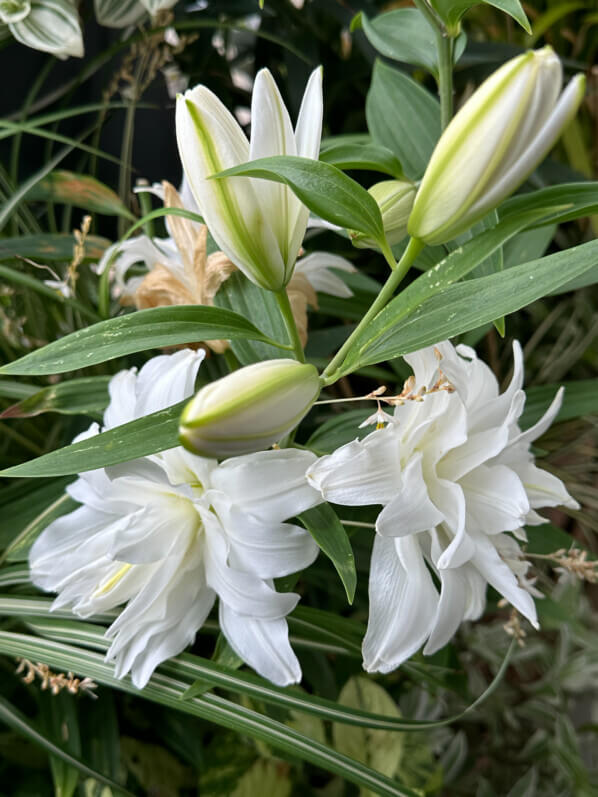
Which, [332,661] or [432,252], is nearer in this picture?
[432,252]

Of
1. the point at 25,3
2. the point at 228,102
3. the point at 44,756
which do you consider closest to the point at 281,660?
the point at 44,756

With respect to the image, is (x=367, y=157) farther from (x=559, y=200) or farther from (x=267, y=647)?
(x=267, y=647)

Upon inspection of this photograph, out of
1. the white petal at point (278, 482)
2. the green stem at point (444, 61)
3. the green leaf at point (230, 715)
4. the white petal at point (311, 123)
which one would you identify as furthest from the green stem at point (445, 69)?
the green leaf at point (230, 715)

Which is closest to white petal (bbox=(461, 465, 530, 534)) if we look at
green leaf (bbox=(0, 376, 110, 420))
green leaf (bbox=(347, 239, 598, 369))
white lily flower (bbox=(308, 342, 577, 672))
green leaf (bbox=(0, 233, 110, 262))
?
white lily flower (bbox=(308, 342, 577, 672))

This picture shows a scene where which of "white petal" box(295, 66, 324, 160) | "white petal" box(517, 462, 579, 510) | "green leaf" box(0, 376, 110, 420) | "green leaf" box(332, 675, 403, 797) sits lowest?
"green leaf" box(332, 675, 403, 797)

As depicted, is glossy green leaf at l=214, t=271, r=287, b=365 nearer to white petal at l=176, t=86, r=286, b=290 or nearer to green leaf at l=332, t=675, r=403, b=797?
white petal at l=176, t=86, r=286, b=290

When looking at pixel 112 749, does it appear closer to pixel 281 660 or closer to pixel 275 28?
pixel 281 660
